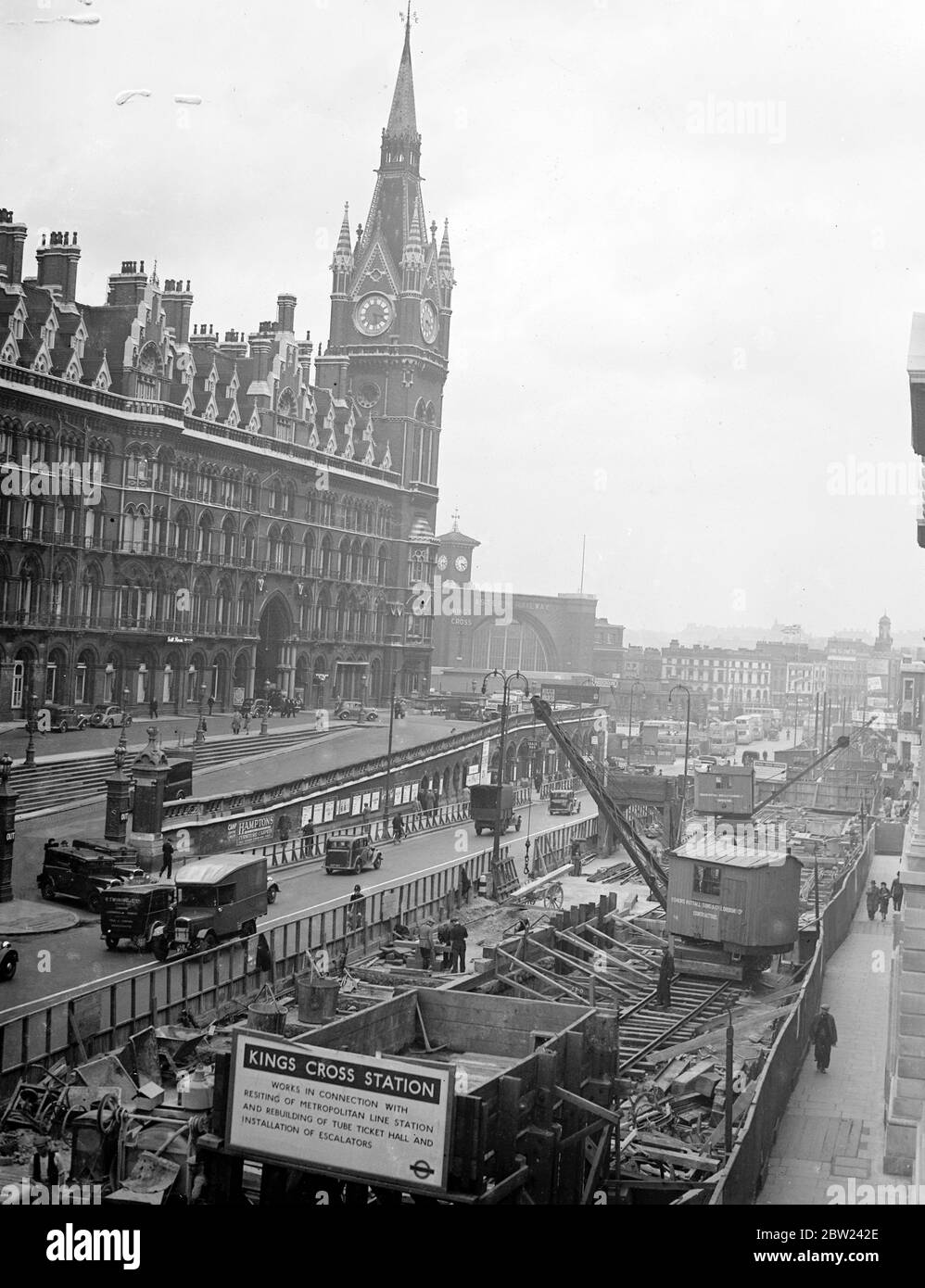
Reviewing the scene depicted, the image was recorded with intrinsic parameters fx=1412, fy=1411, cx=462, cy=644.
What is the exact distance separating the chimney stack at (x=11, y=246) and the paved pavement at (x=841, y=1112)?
37017mm

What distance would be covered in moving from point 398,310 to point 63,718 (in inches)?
1774

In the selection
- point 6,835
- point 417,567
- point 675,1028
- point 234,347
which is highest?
point 234,347

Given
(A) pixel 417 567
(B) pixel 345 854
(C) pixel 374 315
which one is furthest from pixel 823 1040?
(C) pixel 374 315

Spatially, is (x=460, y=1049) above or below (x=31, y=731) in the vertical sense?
below

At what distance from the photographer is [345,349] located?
285 feet

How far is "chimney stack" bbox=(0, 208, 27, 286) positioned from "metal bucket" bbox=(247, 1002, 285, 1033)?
3783cm

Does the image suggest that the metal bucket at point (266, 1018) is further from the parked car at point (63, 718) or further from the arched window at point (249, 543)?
the arched window at point (249, 543)

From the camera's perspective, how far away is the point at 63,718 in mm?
48188

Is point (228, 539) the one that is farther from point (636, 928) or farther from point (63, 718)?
point (636, 928)

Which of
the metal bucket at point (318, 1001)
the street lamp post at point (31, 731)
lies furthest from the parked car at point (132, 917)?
the street lamp post at point (31, 731)

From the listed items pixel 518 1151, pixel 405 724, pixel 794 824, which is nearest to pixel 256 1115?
pixel 518 1151

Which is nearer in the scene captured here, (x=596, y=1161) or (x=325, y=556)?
(x=596, y=1161)

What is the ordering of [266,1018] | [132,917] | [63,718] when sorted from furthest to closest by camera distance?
[63,718] < [132,917] < [266,1018]

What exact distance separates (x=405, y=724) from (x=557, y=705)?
25196 mm
